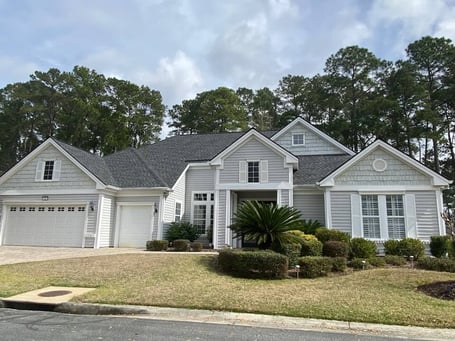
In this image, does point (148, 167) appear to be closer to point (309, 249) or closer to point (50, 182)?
point (50, 182)

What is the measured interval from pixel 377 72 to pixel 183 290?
115 ft

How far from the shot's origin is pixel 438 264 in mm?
10570

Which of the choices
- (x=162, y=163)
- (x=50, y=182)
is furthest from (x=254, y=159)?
(x=50, y=182)

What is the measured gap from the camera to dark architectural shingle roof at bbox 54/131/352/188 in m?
17.4

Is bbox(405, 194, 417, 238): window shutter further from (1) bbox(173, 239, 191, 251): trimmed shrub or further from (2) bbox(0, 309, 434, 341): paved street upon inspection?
(2) bbox(0, 309, 434, 341): paved street

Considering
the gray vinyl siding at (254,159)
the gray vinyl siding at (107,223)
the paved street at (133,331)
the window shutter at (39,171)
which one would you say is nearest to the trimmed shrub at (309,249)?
the gray vinyl siding at (254,159)

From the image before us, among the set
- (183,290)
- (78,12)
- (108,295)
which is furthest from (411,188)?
(78,12)

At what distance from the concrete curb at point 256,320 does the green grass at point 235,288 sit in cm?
21

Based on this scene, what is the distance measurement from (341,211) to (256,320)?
34.0 feet

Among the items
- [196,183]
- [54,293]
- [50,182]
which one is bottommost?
[54,293]

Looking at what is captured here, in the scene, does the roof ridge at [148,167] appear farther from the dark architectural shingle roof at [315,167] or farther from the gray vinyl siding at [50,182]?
the dark architectural shingle roof at [315,167]

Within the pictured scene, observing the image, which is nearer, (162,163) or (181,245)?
(181,245)

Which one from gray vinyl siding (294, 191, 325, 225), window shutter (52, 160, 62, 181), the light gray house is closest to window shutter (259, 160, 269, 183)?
the light gray house

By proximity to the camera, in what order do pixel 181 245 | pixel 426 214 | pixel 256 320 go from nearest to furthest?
pixel 256 320, pixel 426 214, pixel 181 245
